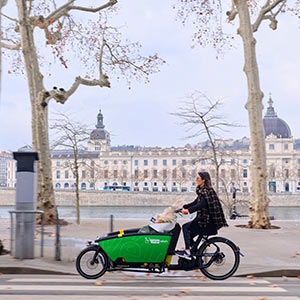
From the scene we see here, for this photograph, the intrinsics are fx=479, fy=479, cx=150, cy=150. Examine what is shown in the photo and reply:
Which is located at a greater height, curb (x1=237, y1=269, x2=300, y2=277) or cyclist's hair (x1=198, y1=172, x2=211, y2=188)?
cyclist's hair (x1=198, y1=172, x2=211, y2=188)

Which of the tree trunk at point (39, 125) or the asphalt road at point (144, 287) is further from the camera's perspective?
the tree trunk at point (39, 125)

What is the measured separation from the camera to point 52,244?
25.5 ft

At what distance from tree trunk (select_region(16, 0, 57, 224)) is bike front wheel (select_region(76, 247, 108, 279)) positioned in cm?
848

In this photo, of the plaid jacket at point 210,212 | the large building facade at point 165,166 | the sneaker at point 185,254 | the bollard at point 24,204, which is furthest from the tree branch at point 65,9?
the large building facade at point 165,166

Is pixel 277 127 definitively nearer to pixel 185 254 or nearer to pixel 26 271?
pixel 185 254

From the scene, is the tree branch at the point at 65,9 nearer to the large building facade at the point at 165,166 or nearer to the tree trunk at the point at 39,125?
the tree trunk at the point at 39,125

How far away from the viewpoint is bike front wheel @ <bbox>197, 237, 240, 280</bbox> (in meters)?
6.19

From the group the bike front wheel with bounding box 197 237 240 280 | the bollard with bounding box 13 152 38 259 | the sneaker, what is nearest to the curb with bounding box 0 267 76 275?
the bollard with bounding box 13 152 38 259

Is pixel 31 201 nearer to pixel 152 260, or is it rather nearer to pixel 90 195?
pixel 152 260

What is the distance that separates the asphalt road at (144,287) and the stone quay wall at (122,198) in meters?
63.1

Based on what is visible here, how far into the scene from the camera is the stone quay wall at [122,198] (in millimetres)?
70438

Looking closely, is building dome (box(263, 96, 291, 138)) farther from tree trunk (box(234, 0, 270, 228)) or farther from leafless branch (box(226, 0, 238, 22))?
tree trunk (box(234, 0, 270, 228))

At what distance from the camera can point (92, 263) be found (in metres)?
6.04

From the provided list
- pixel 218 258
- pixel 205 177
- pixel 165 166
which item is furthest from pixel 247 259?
pixel 165 166
